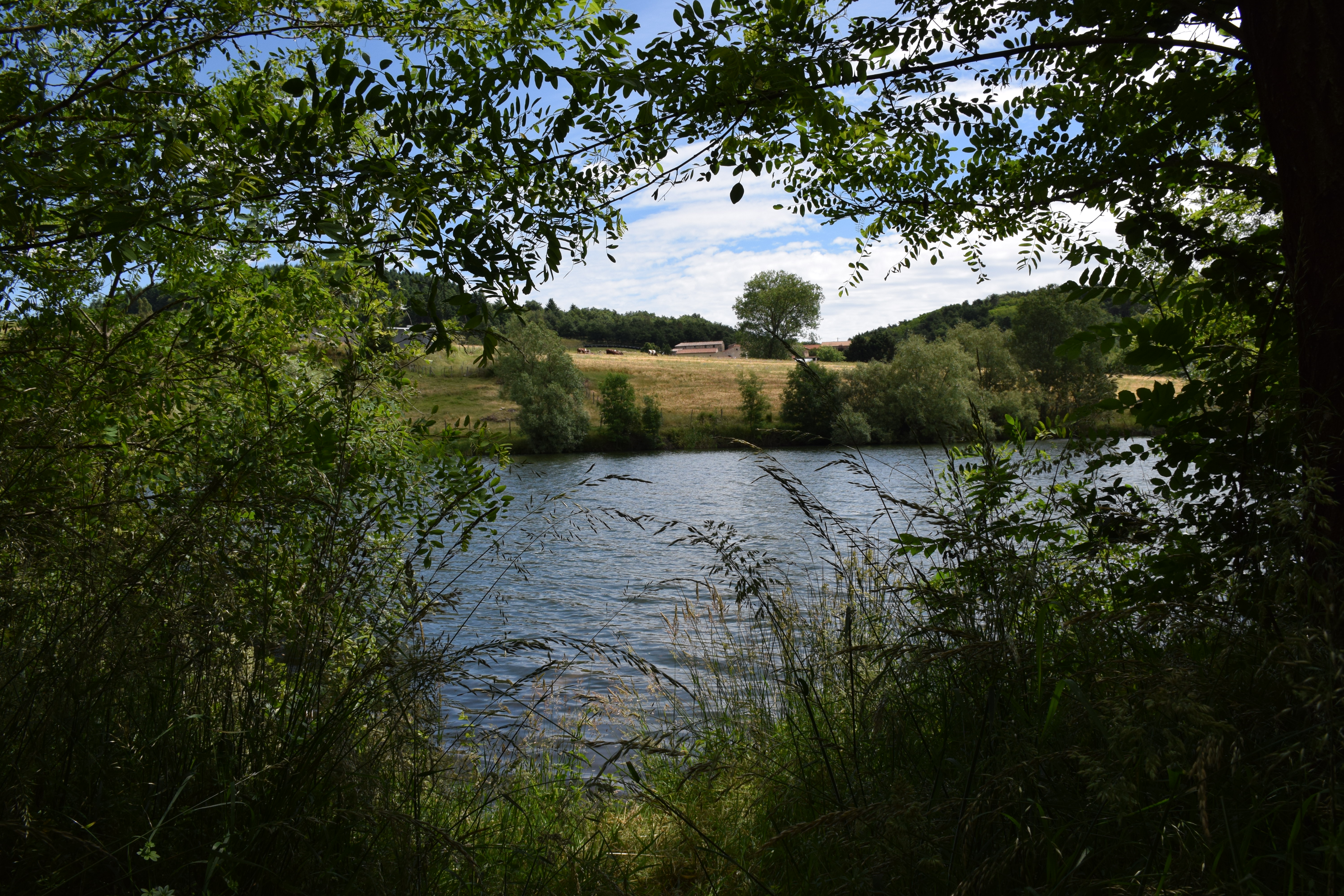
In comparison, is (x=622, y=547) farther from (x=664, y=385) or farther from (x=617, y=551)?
(x=664, y=385)

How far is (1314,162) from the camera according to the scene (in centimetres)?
259

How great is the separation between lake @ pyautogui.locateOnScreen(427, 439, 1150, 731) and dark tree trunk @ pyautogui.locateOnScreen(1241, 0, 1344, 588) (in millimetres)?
1261

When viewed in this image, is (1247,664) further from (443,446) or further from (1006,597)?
(443,446)

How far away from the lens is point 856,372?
168ft

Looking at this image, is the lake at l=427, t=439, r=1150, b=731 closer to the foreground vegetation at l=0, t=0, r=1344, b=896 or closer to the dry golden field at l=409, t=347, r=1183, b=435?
the foreground vegetation at l=0, t=0, r=1344, b=896

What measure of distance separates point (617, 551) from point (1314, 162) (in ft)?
51.0

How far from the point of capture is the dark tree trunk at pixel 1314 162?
2463 mm

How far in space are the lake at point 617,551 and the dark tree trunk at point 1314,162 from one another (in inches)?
49.6

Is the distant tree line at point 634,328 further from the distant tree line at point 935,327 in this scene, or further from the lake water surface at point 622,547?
the lake water surface at point 622,547

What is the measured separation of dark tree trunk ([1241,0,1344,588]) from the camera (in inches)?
97.0

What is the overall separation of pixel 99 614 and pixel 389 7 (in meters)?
3.97

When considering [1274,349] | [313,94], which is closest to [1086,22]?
[1274,349]

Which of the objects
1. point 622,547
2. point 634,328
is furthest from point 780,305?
point 622,547

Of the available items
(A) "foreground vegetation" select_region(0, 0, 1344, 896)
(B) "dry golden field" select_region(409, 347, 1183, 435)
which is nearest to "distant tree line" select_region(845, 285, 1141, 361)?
(B) "dry golden field" select_region(409, 347, 1183, 435)
